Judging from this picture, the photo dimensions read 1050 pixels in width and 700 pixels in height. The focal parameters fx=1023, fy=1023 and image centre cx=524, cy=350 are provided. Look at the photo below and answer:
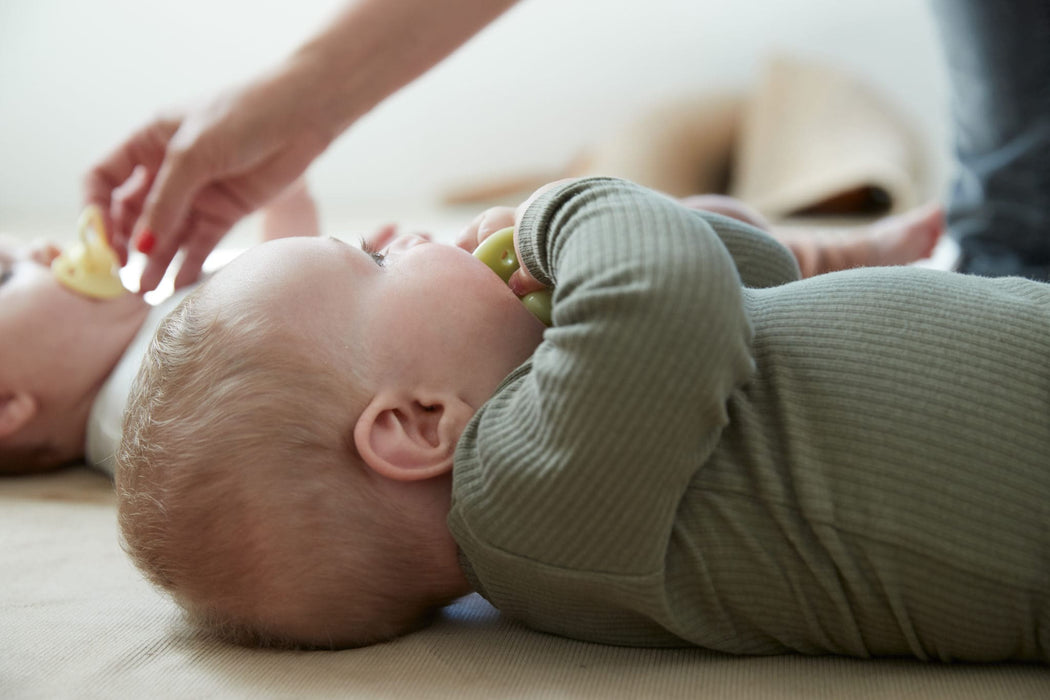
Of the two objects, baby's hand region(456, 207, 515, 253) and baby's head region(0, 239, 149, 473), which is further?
baby's head region(0, 239, 149, 473)

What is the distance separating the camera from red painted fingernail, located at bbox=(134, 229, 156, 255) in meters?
1.25

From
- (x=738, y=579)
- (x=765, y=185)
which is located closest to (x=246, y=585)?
(x=738, y=579)

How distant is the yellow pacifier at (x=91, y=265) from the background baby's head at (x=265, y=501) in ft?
2.12

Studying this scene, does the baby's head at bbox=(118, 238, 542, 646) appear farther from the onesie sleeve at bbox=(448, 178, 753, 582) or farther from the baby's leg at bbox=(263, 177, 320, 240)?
the baby's leg at bbox=(263, 177, 320, 240)

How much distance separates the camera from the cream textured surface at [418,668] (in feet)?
2.20

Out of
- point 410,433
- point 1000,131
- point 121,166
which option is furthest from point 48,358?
point 1000,131

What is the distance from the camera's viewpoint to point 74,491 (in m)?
1.21

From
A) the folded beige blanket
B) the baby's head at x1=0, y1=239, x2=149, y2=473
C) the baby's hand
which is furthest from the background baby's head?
the folded beige blanket

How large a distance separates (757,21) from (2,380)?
94.5 inches

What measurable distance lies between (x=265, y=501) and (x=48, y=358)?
708mm

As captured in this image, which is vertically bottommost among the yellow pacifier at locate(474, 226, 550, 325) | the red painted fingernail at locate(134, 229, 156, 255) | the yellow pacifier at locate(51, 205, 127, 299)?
the yellow pacifier at locate(51, 205, 127, 299)

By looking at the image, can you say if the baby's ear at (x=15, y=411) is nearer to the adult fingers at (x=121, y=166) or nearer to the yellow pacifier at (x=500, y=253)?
the adult fingers at (x=121, y=166)

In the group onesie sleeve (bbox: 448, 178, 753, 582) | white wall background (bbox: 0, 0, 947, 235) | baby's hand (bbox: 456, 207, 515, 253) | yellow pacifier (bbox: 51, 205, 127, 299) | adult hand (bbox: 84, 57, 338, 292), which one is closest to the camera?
onesie sleeve (bbox: 448, 178, 753, 582)

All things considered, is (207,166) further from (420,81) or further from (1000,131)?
(420,81)
